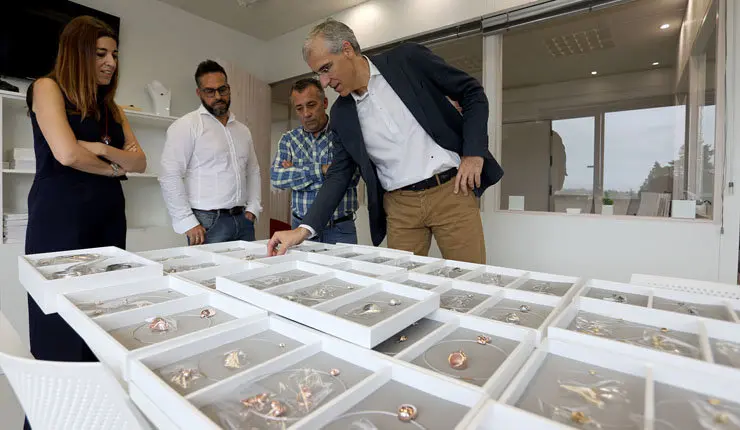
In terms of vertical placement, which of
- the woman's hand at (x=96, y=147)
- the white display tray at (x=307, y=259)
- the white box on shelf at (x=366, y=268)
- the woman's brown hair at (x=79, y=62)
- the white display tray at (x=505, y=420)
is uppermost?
the woman's brown hair at (x=79, y=62)

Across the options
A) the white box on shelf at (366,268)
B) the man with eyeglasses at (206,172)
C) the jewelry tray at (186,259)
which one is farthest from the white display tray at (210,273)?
the man with eyeglasses at (206,172)

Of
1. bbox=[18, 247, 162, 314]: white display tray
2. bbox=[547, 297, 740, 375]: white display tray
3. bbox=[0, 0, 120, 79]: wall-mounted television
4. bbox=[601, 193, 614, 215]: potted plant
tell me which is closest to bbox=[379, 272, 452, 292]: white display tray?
bbox=[547, 297, 740, 375]: white display tray

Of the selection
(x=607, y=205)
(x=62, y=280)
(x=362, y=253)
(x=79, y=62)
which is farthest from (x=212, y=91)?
(x=607, y=205)

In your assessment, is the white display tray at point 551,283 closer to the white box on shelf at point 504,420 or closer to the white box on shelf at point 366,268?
the white box on shelf at point 366,268

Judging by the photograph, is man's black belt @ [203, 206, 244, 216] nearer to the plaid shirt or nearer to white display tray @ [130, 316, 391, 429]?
the plaid shirt

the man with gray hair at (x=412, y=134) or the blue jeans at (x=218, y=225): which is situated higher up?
the man with gray hair at (x=412, y=134)

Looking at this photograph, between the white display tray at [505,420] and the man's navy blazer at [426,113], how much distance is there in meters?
1.07

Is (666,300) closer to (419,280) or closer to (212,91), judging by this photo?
(419,280)

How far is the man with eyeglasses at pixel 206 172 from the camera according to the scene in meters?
2.00

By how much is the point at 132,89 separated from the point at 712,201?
13.4 feet

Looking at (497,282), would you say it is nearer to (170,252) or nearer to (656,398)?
(656,398)

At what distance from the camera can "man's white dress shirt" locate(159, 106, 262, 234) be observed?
1997 millimetres

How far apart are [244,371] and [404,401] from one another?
20 centimetres

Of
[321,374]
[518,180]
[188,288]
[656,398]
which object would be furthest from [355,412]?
[518,180]
